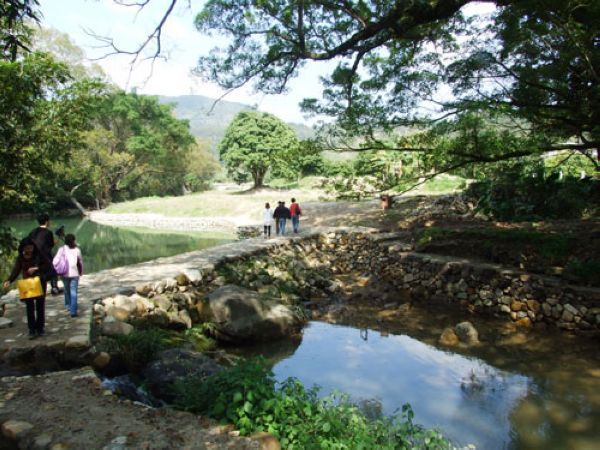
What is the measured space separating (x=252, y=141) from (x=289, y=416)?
120 feet

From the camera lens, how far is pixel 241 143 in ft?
130

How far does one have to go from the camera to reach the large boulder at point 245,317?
8.05m

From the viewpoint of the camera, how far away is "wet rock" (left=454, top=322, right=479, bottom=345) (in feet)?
26.7

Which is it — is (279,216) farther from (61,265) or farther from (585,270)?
(585,270)

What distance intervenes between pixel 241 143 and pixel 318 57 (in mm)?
32157

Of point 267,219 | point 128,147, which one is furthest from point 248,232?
point 128,147

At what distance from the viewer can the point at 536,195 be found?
13727 millimetres

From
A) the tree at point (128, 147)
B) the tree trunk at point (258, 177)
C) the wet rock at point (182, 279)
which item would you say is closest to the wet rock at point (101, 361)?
the wet rock at point (182, 279)

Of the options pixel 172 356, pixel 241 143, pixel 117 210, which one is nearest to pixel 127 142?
pixel 117 210

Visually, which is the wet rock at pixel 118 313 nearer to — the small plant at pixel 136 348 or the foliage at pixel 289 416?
the small plant at pixel 136 348

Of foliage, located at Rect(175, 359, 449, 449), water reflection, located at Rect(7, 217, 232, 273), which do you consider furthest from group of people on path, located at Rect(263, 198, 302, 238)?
foliage, located at Rect(175, 359, 449, 449)

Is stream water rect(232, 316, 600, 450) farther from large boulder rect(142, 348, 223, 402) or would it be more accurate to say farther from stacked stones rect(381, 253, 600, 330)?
large boulder rect(142, 348, 223, 402)

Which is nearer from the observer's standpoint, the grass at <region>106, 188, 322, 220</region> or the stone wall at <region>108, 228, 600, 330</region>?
the stone wall at <region>108, 228, 600, 330</region>

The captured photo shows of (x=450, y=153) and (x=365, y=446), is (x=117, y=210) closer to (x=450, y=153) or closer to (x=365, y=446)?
(x=450, y=153)
